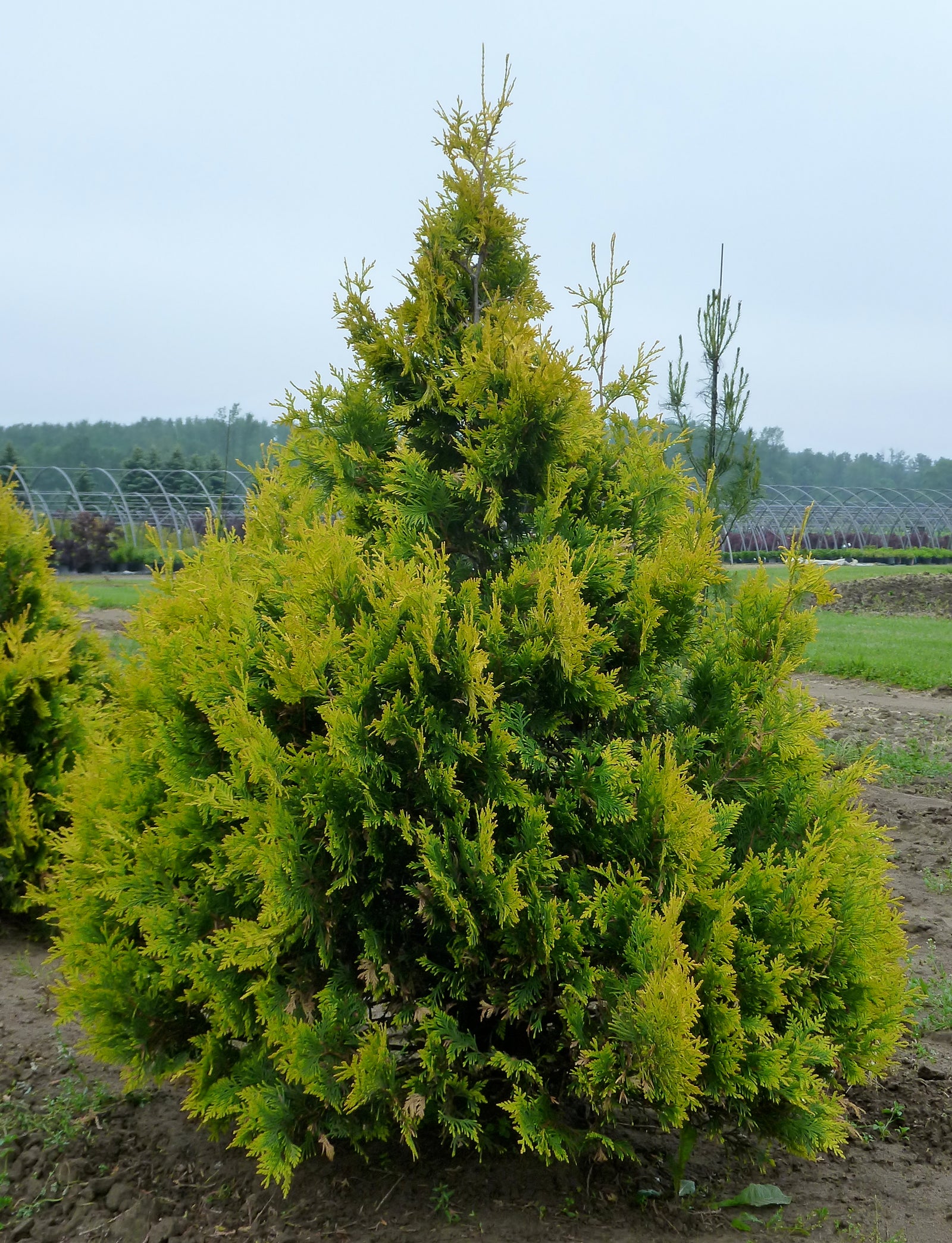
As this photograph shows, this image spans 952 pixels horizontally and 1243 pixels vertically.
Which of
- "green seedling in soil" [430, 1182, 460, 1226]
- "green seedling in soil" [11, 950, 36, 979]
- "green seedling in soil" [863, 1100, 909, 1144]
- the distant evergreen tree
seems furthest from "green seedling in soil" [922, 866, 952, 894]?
the distant evergreen tree

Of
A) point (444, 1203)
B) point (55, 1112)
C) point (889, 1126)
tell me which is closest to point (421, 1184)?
point (444, 1203)

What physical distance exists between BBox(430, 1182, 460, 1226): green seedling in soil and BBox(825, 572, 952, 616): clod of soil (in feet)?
86.3

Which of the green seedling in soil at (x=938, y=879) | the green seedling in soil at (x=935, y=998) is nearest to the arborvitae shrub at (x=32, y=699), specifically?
the green seedling in soil at (x=935, y=998)

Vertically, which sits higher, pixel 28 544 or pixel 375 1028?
pixel 28 544

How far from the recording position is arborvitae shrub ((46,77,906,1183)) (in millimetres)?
2717

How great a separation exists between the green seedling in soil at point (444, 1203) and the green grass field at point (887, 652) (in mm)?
11337

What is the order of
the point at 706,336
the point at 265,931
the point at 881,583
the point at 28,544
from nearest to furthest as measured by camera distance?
the point at 265,931 → the point at 28,544 → the point at 706,336 → the point at 881,583

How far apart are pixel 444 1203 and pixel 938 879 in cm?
469

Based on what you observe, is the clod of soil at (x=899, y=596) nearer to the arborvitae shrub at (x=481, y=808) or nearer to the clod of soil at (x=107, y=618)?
the clod of soil at (x=107, y=618)

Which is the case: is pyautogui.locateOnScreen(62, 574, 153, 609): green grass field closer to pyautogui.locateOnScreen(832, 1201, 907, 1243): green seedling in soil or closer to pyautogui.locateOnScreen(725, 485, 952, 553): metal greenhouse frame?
pyautogui.locateOnScreen(832, 1201, 907, 1243): green seedling in soil

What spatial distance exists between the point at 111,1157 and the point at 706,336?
1154cm

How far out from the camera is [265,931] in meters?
2.72

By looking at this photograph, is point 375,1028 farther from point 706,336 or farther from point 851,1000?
point 706,336

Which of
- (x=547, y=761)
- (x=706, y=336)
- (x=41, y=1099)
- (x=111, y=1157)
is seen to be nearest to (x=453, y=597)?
(x=547, y=761)
